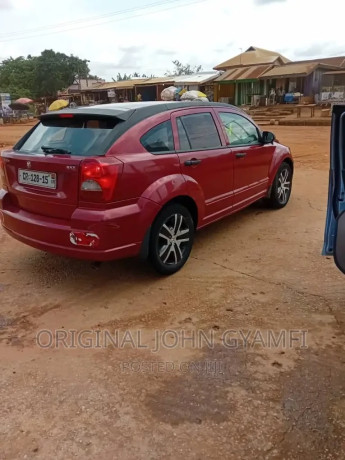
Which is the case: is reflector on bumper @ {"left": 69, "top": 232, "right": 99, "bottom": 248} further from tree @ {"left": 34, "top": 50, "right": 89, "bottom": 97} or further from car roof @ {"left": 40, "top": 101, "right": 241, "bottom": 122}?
tree @ {"left": 34, "top": 50, "right": 89, "bottom": 97}

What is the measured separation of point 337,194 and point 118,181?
168cm

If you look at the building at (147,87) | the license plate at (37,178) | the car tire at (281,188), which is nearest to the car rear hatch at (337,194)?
the license plate at (37,178)

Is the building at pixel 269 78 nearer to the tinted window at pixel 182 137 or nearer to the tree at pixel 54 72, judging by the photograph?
the tinted window at pixel 182 137

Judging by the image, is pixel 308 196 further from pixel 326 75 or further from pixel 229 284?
pixel 326 75

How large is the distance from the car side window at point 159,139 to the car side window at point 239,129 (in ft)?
3.58

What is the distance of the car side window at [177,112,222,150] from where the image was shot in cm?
417

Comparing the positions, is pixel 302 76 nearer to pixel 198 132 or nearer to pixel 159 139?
pixel 198 132

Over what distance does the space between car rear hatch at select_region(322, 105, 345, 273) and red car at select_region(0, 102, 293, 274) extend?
1.45m

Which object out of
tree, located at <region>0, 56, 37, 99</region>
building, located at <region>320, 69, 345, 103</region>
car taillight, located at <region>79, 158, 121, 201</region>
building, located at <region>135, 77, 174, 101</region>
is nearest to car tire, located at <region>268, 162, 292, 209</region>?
car taillight, located at <region>79, 158, 121, 201</region>

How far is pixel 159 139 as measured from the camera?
3877mm

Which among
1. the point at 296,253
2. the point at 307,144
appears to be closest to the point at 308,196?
the point at 296,253

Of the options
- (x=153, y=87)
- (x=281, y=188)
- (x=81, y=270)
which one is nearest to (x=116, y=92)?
(x=153, y=87)

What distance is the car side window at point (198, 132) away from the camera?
4.17 meters

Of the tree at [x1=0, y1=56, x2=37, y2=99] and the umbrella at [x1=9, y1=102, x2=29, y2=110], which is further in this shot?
the tree at [x1=0, y1=56, x2=37, y2=99]
